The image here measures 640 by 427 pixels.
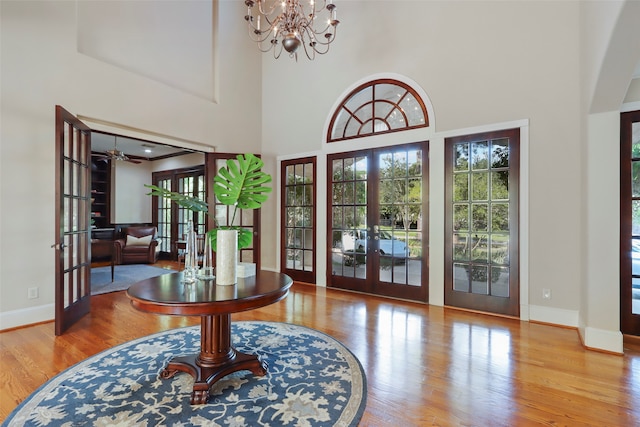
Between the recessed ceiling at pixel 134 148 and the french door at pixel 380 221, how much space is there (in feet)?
14.0

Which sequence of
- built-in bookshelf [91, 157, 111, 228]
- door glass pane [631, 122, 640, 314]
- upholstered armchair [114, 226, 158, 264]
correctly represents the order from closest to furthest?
door glass pane [631, 122, 640, 314] → upholstered armchair [114, 226, 158, 264] → built-in bookshelf [91, 157, 111, 228]

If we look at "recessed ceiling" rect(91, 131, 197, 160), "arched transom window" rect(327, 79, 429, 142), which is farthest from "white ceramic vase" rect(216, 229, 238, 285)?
"recessed ceiling" rect(91, 131, 197, 160)

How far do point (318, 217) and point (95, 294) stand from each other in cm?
356

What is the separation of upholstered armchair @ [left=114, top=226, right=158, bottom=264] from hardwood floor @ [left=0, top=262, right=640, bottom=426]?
353 centimetres

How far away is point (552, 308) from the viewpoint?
339cm

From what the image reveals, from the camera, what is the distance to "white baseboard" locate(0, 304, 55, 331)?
313cm

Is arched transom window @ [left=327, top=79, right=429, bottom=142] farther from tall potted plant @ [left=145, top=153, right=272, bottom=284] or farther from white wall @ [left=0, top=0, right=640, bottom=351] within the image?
tall potted plant @ [left=145, top=153, right=272, bottom=284]

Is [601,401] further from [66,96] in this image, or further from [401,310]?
[66,96]

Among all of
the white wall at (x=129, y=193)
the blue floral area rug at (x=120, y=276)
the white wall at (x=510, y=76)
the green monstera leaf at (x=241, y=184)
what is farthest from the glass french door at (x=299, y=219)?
the white wall at (x=129, y=193)

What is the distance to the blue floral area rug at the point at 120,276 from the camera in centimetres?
500

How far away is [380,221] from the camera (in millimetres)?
4539

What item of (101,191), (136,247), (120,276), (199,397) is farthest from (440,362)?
(101,191)

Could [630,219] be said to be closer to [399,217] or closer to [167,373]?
[399,217]

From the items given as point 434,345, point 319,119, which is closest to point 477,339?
point 434,345
